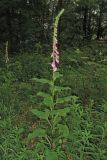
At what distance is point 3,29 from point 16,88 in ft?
28.6

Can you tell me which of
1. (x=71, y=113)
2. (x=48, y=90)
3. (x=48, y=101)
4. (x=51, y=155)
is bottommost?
(x=48, y=90)

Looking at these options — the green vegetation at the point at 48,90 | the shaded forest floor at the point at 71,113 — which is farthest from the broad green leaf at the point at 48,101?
the shaded forest floor at the point at 71,113

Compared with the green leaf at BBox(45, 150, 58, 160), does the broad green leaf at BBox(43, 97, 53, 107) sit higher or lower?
higher

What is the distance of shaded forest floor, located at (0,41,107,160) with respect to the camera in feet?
16.0

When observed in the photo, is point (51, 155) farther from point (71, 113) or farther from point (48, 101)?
point (71, 113)

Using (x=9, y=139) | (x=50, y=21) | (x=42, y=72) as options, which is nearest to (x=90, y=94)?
(x=42, y=72)

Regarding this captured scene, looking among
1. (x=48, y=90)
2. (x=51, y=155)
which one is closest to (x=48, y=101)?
(x=51, y=155)

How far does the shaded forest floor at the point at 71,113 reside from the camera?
4879 mm

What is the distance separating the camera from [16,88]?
9.02 m

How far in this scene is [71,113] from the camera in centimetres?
604

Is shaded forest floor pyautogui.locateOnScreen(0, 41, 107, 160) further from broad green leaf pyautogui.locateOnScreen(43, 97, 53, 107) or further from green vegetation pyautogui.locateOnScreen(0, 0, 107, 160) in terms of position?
broad green leaf pyautogui.locateOnScreen(43, 97, 53, 107)

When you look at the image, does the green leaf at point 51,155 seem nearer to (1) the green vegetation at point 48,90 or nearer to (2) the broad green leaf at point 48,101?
(1) the green vegetation at point 48,90

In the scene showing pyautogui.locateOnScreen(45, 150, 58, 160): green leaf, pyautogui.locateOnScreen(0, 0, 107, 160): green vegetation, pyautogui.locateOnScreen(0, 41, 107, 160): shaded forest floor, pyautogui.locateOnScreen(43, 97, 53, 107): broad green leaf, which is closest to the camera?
pyautogui.locateOnScreen(45, 150, 58, 160): green leaf

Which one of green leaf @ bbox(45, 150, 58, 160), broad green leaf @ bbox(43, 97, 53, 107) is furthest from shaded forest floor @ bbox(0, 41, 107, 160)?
broad green leaf @ bbox(43, 97, 53, 107)
